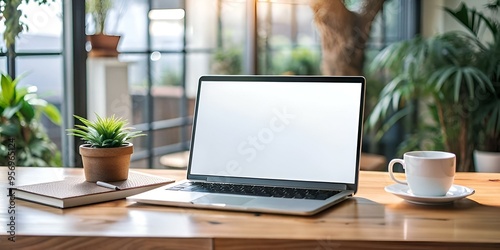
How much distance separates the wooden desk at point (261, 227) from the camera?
3.30ft

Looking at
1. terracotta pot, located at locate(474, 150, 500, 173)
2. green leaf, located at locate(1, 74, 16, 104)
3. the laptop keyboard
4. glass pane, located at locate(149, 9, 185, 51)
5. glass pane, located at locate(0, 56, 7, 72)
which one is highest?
glass pane, located at locate(149, 9, 185, 51)

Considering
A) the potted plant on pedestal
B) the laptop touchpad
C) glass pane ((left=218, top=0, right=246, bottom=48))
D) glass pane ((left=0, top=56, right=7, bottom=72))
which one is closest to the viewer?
the laptop touchpad

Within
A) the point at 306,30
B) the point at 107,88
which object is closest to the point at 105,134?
the point at 107,88

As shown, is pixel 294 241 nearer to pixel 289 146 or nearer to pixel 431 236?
pixel 431 236

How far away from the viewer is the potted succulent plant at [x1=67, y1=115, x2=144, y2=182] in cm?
138

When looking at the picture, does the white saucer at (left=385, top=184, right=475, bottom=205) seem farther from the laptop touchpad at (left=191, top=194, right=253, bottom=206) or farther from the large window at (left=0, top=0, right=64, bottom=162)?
the large window at (left=0, top=0, right=64, bottom=162)

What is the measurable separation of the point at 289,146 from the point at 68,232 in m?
0.50

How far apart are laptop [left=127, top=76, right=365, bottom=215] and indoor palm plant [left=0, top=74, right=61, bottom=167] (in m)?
1.91

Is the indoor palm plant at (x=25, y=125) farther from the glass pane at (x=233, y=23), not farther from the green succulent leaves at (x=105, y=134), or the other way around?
the green succulent leaves at (x=105, y=134)

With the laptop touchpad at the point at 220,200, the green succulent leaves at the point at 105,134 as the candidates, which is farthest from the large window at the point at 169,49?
the laptop touchpad at the point at 220,200

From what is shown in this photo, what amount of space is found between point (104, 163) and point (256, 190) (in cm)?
33

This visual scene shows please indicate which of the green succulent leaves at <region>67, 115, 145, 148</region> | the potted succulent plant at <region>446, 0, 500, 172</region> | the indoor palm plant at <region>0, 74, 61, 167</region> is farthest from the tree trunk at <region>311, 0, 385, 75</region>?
the green succulent leaves at <region>67, 115, 145, 148</region>

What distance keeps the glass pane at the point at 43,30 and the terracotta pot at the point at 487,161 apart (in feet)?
7.60

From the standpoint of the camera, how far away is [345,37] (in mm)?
4066
